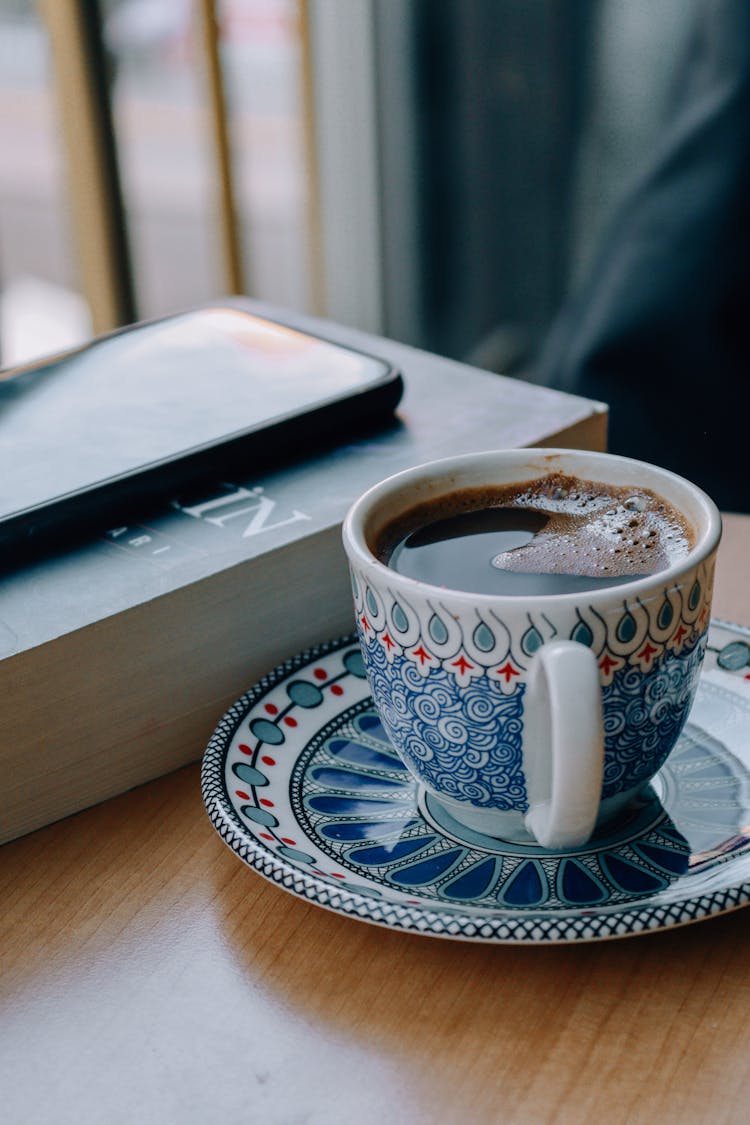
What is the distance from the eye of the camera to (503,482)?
0.51 meters

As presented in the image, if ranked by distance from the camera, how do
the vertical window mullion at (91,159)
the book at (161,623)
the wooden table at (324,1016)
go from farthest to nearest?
the vertical window mullion at (91,159) < the book at (161,623) < the wooden table at (324,1016)

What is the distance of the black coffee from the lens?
1.45 feet

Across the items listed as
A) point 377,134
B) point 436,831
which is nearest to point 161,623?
point 436,831

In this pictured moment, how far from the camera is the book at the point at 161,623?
1.57 ft

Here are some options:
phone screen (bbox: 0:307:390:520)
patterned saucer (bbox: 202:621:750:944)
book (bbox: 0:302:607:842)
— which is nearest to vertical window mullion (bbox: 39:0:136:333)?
phone screen (bbox: 0:307:390:520)

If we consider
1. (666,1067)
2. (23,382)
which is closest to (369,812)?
(666,1067)

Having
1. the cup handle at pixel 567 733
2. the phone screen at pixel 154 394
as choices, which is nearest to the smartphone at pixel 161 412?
the phone screen at pixel 154 394

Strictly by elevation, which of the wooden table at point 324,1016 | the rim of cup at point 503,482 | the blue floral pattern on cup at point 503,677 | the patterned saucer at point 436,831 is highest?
the rim of cup at point 503,482

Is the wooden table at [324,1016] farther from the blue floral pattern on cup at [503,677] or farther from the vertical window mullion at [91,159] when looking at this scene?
the vertical window mullion at [91,159]

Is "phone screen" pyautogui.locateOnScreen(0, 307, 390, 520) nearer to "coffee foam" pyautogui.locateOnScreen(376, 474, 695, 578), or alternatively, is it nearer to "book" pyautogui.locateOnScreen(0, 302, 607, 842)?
"book" pyautogui.locateOnScreen(0, 302, 607, 842)

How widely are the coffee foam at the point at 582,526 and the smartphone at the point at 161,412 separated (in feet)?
0.44

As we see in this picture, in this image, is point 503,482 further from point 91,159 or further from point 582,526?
point 91,159

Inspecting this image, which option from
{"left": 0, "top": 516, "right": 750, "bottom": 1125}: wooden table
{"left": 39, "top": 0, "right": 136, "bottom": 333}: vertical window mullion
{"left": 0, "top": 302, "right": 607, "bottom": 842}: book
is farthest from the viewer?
{"left": 39, "top": 0, "right": 136, "bottom": 333}: vertical window mullion

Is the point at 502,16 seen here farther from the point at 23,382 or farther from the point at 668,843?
the point at 668,843
